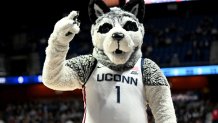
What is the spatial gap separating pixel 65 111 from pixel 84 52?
158 centimetres

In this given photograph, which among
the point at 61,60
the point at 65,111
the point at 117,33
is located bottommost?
the point at 65,111

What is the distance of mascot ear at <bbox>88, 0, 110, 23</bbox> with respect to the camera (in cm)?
213

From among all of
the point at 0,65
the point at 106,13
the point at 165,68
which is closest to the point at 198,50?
the point at 165,68

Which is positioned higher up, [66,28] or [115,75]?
[66,28]

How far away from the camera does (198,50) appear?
10.3 meters

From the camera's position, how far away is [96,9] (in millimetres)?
2146

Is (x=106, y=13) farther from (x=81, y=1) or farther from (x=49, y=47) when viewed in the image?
(x=81, y=1)

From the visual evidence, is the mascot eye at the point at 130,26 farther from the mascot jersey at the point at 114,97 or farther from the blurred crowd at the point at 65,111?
the blurred crowd at the point at 65,111

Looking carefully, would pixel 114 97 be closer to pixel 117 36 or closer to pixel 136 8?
pixel 117 36

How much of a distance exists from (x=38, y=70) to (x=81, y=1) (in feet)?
9.97

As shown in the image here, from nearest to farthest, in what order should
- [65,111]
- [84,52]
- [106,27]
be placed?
[106,27] → [65,111] → [84,52]

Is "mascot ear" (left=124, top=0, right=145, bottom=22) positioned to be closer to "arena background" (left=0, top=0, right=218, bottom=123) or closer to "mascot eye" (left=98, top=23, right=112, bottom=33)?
"mascot eye" (left=98, top=23, right=112, bottom=33)

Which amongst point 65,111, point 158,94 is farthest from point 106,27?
point 65,111

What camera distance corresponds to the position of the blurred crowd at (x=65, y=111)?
9242 mm
